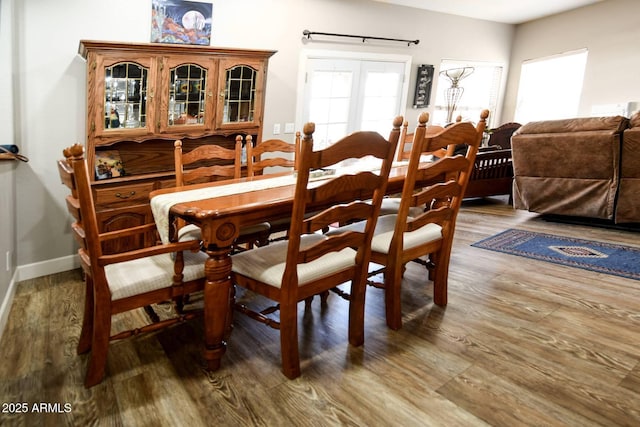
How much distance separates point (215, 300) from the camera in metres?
1.98

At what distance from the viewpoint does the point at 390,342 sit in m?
2.38

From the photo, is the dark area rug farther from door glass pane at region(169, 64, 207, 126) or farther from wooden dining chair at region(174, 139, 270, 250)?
door glass pane at region(169, 64, 207, 126)

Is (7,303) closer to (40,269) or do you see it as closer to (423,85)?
(40,269)

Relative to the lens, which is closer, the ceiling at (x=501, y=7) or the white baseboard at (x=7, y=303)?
the white baseboard at (x=7, y=303)

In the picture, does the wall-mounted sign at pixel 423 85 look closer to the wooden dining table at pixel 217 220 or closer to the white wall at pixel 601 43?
the white wall at pixel 601 43

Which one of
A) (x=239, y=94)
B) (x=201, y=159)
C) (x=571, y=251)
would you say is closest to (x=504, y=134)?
(x=571, y=251)

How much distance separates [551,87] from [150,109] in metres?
6.58

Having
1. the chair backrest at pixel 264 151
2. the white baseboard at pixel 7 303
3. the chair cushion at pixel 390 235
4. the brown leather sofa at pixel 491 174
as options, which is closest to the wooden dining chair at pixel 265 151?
the chair backrest at pixel 264 151

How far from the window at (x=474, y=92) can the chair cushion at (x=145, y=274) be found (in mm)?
5503

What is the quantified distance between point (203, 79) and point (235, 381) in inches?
93.0

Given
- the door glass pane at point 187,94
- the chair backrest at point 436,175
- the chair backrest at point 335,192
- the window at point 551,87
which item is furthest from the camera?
the window at point 551,87

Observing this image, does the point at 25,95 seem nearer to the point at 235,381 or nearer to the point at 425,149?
the point at 235,381

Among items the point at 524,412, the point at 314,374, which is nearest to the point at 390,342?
the point at 314,374

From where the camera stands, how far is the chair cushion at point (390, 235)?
95.8 inches
